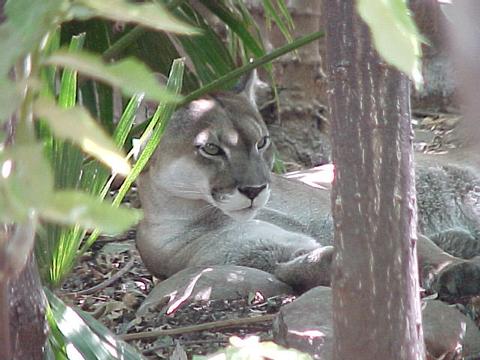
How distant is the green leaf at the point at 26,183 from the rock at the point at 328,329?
1.53 m

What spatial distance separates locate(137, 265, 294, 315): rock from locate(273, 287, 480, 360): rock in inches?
18.8

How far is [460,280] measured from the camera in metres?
2.40

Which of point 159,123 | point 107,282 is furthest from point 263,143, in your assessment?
point 159,123

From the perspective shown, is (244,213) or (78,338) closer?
(78,338)

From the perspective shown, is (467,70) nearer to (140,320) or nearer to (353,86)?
(353,86)

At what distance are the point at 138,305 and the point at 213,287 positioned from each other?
1.34 ft

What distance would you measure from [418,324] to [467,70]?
0.84m


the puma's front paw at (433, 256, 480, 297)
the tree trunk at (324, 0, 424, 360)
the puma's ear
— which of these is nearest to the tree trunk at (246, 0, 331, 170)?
the puma's ear

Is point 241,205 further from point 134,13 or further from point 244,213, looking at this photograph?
point 134,13

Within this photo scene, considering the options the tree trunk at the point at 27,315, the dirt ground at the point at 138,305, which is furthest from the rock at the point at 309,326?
the tree trunk at the point at 27,315

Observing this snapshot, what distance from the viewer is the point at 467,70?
677 millimetres

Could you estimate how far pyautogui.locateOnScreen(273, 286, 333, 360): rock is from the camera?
1952 mm

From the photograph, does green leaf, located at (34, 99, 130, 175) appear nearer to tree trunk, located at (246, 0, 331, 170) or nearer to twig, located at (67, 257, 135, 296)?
twig, located at (67, 257, 135, 296)

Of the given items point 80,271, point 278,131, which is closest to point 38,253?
point 80,271
